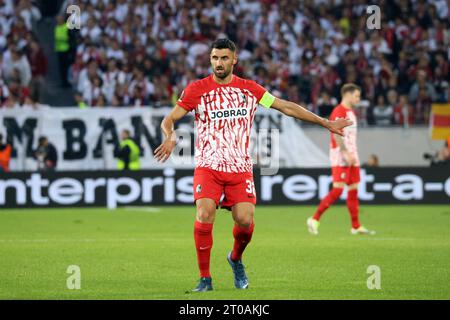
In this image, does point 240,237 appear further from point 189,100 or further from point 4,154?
point 4,154

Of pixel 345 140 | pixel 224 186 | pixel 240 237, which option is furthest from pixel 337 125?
pixel 345 140

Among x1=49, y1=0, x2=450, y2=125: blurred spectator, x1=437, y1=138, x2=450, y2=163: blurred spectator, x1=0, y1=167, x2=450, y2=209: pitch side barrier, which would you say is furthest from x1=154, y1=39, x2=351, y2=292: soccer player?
x1=49, y1=0, x2=450, y2=125: blurred spectator

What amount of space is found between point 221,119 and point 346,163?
7.43 m

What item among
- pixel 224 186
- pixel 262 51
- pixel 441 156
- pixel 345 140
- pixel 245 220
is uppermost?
pixel 262 51

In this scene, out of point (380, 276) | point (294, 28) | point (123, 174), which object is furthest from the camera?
point (294, 28)

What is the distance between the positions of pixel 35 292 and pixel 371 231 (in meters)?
8.51

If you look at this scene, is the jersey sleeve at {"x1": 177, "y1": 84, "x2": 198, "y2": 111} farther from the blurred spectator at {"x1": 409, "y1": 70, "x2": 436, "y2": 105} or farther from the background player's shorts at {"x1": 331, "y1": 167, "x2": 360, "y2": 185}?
the blurred spectator at {"x1": 409, "y1": 70, "x2": 436, "y2": 105}

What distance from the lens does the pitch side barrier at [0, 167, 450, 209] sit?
2302 centimetres

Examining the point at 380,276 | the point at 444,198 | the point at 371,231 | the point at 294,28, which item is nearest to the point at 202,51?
the point at 294,28

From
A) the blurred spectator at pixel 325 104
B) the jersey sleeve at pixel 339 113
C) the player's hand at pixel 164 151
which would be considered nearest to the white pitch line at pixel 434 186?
the blurred spectator at pixel 325 104

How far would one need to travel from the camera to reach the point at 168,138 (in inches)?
394

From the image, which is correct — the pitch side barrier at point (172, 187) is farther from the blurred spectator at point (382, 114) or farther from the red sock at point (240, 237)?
the red sock at point (240, 237)

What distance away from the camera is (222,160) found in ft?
34.3

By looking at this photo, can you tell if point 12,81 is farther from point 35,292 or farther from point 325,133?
point 35,292
